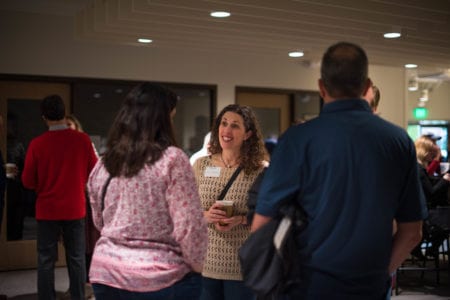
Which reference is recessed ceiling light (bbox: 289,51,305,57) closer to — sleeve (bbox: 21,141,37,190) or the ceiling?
the ceiling

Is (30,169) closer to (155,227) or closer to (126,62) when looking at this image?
(155,227)

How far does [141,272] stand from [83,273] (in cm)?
272

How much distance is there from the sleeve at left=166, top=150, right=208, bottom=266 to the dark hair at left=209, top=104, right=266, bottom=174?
1125 mm

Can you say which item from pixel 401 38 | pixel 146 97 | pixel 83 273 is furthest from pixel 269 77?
pixel 146 97

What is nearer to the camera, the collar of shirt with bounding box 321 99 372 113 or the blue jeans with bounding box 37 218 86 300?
the collar of shirt with bounding box 321 99 372 113

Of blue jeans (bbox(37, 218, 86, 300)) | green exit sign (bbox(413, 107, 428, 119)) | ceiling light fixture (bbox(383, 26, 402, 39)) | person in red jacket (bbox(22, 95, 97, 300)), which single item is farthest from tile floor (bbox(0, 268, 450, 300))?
green exit sign (bbox(413, 107, 428, 119))

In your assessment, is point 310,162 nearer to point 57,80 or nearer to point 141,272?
point 141,272

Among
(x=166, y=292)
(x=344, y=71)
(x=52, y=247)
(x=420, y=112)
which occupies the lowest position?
(x=52, y=247)

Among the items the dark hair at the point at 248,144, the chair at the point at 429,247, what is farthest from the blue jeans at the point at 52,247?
the chair at the point at 429,247

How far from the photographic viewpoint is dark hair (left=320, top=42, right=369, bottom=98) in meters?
1.74

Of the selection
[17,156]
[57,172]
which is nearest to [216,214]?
[57,172]

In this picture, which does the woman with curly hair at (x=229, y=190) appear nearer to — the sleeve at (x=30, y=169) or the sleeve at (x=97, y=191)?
the sleeve at (x=97, y=191)

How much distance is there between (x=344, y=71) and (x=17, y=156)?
17.0ft

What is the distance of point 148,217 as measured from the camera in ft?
6.03
